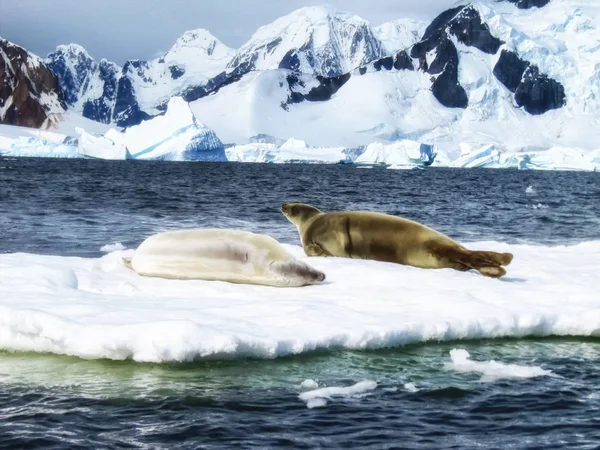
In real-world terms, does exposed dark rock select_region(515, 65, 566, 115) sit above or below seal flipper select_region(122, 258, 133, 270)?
above

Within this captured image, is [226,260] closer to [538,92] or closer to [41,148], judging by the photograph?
[41,148]

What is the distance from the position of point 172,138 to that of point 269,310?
275ft

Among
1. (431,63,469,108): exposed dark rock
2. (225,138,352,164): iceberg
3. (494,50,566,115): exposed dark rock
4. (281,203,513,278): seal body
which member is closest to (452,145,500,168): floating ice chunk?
(225,138,352,164): iceberg

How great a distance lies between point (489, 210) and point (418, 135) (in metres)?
142

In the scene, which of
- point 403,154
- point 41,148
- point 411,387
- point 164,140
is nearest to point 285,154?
point 403,154

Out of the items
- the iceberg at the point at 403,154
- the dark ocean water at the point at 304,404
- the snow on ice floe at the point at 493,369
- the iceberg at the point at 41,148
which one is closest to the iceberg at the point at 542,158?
the iceberg at the point at 403,154

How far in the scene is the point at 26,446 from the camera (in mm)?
4719

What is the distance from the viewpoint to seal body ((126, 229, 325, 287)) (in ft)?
27.7

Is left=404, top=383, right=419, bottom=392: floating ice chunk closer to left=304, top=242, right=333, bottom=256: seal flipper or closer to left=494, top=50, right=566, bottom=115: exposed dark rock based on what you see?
left=304, top=242, right=333, bottom=256: seal flipper

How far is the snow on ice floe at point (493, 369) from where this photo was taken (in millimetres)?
6227

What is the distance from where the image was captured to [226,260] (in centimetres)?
848

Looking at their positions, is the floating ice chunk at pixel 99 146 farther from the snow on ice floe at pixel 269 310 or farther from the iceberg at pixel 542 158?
the snow on ice floe at pixel 269 310

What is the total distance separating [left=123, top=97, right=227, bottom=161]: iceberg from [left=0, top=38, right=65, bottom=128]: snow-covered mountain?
358 feet

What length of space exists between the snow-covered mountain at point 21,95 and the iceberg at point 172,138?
→ 10900cm
